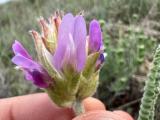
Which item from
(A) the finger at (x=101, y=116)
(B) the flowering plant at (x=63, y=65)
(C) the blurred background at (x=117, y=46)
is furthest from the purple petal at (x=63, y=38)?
(C) the blurred background at (x=117, y=46)

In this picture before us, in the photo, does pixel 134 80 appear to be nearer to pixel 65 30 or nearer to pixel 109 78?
pixel 109 78

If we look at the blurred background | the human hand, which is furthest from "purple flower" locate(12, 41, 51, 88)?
the blurred background

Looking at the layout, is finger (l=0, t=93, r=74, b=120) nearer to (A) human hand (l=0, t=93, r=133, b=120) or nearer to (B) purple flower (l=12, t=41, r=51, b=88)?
(A) human hand (l=0, t=93, r=133, b=120)

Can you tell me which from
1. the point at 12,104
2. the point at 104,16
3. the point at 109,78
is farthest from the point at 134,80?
the point at 12,104

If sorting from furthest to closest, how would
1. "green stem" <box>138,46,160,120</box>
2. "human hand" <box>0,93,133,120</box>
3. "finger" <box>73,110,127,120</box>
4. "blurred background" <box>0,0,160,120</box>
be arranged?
"blurred background" <box>0,0,160,120</box>
"human hand" <box>0,93,133,120</box>
"finger" <box>73,110,127,120</box>
"green stem" <box>138,46,160,120</box>

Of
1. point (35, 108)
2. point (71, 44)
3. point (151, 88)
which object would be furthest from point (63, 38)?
point (35, 108)

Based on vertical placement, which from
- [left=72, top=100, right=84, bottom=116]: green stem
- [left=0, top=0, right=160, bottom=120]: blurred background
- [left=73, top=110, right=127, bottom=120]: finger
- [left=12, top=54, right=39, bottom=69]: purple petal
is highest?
[left=12, top=54, right=39, bottom=69]: purple petal

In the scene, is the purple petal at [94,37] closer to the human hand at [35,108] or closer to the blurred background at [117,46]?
the human hand at [35,108]

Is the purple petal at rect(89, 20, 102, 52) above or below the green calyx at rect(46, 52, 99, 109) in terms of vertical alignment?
above
